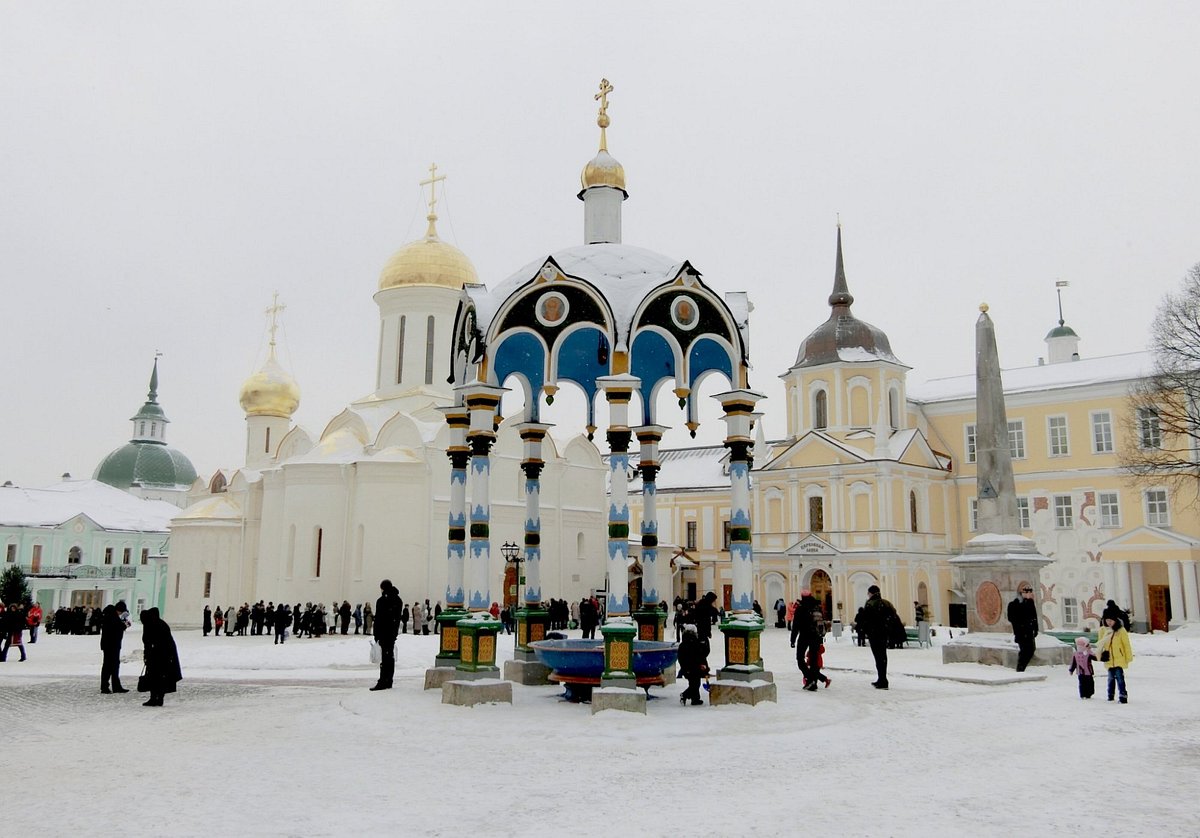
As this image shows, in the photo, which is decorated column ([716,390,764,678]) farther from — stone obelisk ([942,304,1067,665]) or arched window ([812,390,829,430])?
arched window ([812,390,829,430])

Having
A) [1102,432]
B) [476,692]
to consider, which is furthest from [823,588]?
[476,692]

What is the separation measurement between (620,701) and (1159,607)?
32.3m

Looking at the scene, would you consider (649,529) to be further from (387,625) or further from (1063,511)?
(1063,511)

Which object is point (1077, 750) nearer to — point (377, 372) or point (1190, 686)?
point (1190, 686)

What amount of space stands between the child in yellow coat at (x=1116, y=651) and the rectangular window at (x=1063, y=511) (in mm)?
28627

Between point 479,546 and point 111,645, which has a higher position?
point 479,546

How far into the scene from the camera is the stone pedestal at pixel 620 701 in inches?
423

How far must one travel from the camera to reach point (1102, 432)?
127 feet

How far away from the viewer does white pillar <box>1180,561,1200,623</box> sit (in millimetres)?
32594

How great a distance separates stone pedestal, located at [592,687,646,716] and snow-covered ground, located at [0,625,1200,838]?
260mm

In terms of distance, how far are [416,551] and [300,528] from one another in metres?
4.51

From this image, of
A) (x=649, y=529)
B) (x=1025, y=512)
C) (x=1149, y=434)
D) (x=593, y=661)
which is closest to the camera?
(x=593, y=661)

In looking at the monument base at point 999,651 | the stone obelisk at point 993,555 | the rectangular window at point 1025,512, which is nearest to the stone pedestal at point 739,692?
the monument base at point 999,651

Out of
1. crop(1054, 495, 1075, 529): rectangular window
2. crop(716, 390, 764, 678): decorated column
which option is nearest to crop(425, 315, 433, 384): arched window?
crop(716, 390, 764, 678): decorated column
